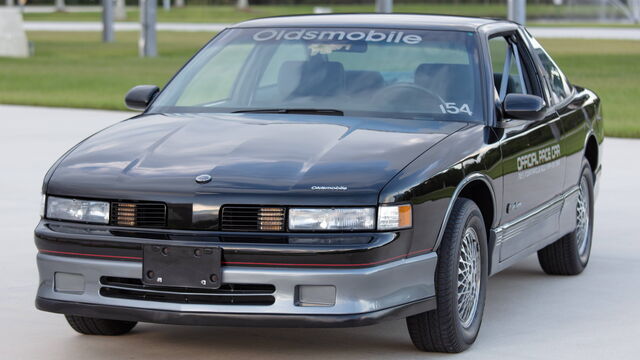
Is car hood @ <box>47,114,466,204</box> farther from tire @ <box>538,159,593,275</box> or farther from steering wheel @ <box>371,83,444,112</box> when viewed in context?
tire @ <box>538,159,593,275</box>

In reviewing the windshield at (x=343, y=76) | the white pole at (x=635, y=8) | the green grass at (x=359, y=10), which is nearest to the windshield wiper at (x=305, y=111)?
the windshield at (x=343, y=76)

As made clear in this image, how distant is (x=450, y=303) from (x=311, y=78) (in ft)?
5.35

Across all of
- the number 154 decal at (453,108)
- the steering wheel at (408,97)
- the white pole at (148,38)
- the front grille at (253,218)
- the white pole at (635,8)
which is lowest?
the white pole at (635,8)

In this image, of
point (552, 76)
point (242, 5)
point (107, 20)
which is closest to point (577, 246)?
point (552, 76)

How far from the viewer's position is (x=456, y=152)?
20.4ft

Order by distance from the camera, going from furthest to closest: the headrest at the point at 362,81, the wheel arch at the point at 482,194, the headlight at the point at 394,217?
the headrest at the point at 362,81 < the wheel arch at the point at 482,194 < the headlight at the point at 394,217

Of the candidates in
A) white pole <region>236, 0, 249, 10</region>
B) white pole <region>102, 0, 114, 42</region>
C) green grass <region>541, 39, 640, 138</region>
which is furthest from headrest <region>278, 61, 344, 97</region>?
white pole <region>236, 0, 249, 10</region>

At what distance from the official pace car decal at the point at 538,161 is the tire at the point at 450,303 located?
745mm

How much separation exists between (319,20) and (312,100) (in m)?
0.70

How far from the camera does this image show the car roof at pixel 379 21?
7.25m

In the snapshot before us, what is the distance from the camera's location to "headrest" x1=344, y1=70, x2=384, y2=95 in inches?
274

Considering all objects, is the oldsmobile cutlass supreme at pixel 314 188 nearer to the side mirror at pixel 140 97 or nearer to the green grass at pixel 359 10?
the side mirror at pixel 140 97

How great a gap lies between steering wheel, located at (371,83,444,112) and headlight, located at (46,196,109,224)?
5.54 feet

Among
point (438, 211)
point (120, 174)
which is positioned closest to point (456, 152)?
point (438, 211)
